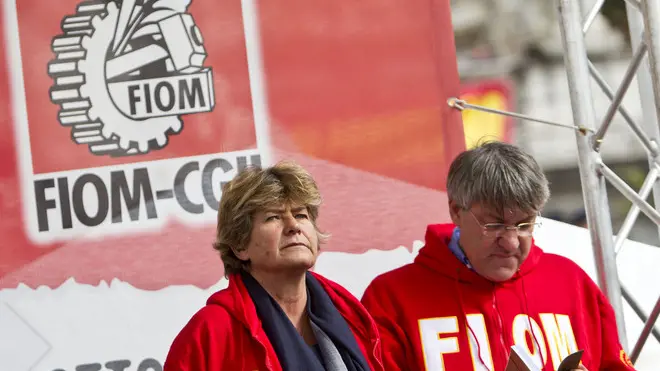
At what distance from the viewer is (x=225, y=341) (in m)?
2.26

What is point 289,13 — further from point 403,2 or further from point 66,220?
point 66,220

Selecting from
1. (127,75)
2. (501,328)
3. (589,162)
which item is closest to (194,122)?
(127,75)

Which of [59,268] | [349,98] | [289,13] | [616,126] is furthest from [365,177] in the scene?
[616,126]

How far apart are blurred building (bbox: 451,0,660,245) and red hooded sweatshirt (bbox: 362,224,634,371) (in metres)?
14.5

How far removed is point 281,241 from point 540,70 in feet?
54.5

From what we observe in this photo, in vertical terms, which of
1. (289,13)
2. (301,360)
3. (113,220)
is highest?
(289,13)

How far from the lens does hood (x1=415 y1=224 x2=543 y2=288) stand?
2670 mm

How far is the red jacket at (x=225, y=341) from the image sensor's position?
7.29ft

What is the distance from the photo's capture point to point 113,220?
3.16 metres

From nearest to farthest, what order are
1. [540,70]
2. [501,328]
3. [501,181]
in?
1. [501,181]
2. [501,328]
3. [540,70]

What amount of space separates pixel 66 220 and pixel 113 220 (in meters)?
0.14

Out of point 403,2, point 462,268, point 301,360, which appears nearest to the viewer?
point 301,360

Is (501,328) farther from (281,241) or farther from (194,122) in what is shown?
(194,122)

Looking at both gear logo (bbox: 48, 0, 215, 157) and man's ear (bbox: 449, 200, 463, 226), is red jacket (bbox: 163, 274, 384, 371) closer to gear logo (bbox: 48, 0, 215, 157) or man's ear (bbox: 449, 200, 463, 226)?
man's ear (bbox: 449, 200, 463, 226)
